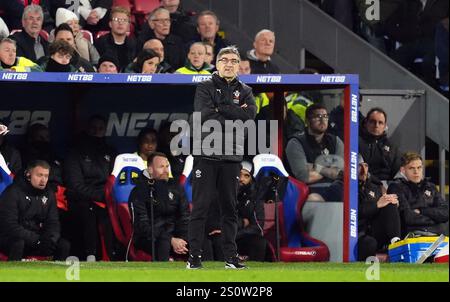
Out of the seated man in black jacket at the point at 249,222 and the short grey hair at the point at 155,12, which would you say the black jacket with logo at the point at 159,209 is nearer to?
the seated man in black jacket at the point at 249,222

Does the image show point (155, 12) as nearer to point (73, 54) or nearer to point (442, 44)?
point (73, 54)

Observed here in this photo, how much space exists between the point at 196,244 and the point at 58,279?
1.39 metres

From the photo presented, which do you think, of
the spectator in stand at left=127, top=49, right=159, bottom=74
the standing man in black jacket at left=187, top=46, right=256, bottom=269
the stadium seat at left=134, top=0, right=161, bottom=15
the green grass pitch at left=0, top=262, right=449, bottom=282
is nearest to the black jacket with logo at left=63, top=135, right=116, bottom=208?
the spectator in stand at left=127, top=49, right=159, bottom=74

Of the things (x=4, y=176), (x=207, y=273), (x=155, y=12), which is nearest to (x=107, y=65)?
(x=155, y=12)

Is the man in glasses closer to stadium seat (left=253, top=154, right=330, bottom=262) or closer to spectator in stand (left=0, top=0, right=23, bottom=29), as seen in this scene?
stadium seat (left=253, top=154, right=330, bottom=262)

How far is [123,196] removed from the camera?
15.4 m

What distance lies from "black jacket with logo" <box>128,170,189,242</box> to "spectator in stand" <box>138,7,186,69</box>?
7.19 ft

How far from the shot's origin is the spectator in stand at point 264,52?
16.9 m

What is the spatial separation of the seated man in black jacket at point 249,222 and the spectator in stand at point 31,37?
265cm

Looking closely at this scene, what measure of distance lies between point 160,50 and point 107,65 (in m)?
0.72

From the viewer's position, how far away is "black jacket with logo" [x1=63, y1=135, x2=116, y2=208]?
15.3 m

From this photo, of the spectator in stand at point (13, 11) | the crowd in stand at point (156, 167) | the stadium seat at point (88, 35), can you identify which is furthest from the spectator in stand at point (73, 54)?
the spectator in stand at point (13, 11)

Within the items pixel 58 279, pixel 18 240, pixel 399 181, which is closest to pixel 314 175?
pixel 399 181

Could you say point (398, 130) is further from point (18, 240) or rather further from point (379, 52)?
point (18, 240)
